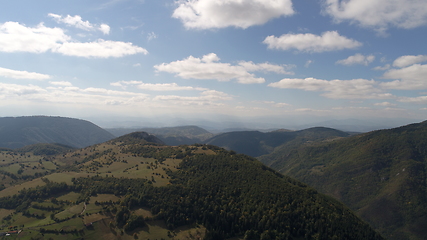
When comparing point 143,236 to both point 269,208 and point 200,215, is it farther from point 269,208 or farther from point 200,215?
point 269,208

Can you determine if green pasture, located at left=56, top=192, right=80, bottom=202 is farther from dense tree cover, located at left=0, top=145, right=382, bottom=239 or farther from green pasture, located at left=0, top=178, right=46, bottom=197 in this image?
green pasture, located at left=0, top=178, right=46, bottom=197

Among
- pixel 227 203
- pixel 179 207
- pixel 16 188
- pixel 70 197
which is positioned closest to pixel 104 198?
pixel 70 197

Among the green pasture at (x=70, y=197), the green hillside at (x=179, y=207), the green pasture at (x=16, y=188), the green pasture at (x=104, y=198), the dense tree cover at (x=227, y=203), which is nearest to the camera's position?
the dense tree cover at (x=227, y=203)

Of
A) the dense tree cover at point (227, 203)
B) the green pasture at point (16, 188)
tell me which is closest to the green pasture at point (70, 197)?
the dense tree cover at point (227, 203)

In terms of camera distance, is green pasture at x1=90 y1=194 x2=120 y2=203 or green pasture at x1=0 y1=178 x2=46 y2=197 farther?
green pasture at x1=0 y1=178 x2=46 y2=197

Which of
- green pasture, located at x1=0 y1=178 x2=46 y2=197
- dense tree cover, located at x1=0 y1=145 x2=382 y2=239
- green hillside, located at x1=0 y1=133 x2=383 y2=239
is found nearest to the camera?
dense tree cover, located at x1=0 y1=145 x2=382 y2=239

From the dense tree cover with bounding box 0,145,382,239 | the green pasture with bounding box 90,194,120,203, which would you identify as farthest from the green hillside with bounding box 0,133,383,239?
the green pasture with bounding box 90,194,120,203

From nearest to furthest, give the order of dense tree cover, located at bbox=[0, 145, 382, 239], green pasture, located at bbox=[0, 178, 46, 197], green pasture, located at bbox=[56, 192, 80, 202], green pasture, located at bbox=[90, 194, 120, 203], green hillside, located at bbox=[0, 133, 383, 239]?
dense tree cover, located at bbox=[0, 145, 382, 239] < green hillside, located at bbox=[0, 133, 383, 239] < green pasture, located at bbox=[90, 194, 120, 203] < green pasture, located at bbox=[56, 192, 80, 202] < green pasture, located at bbox=[0, 178, 46, 197]

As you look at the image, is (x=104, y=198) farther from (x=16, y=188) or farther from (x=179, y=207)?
(x=16, y=188)

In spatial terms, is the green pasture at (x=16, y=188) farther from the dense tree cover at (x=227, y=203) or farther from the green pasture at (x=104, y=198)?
the green pasture at (x=104, y=198)
